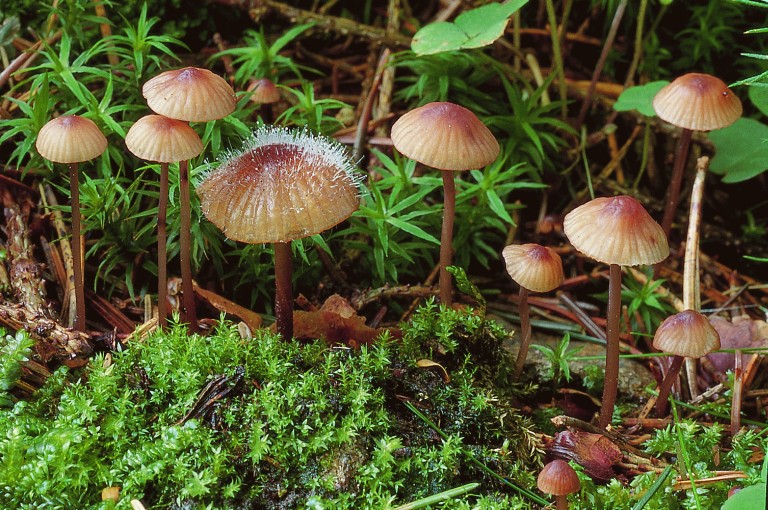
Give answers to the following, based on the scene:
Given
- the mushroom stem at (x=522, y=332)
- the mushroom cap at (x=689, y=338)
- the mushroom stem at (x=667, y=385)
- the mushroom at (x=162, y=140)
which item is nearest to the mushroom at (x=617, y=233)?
the mushroom cap at (x=689, y=338)

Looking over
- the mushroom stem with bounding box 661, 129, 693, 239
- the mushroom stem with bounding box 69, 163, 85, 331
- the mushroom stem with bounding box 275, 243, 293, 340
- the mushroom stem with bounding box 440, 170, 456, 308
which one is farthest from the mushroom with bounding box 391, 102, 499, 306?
the mushroom stem with bounding box 661, 129, 693, 239

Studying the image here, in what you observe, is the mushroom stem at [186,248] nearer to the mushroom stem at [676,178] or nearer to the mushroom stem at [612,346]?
the mushroom stem at [612,346]

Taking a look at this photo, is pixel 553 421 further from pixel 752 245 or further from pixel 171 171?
pixel 752 245

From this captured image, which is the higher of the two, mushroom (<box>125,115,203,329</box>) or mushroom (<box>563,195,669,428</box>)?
mushroom (<box>125,115,203,329</box>)

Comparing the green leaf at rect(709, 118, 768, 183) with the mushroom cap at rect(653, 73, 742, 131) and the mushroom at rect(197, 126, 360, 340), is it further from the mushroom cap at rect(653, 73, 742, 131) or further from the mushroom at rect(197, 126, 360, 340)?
the mushroom at rect(197, 126, 360, 340)

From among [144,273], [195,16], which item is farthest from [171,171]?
[195,16]

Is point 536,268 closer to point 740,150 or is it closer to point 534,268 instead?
point 534,268
